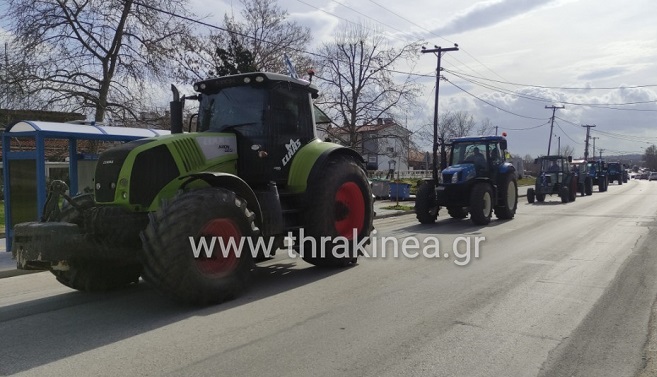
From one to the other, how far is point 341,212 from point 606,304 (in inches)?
160

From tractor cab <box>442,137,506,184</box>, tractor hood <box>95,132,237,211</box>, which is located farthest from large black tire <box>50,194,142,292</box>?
tractor cab <box>442,137,506,184</box>

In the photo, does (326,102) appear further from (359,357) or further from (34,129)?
(359,357)

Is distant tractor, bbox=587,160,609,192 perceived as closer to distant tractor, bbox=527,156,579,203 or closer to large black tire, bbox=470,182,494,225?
distant tractor, bbox=527,156,579,203

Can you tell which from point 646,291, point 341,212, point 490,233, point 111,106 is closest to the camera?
point 646,291

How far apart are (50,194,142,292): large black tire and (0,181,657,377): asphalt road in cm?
22

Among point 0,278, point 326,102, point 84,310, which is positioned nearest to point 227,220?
point 84,310

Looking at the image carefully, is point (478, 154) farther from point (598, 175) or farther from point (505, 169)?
point (598, 175)

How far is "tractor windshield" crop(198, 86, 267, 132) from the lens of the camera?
785 cm

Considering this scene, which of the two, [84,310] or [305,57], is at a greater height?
[305,57]

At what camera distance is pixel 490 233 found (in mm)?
13617

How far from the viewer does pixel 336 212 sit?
348 inches

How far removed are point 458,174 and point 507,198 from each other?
2.11m

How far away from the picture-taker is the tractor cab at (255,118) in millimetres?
7730

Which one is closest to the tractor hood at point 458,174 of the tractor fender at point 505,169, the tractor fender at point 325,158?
the tractor fender at point 505,169
